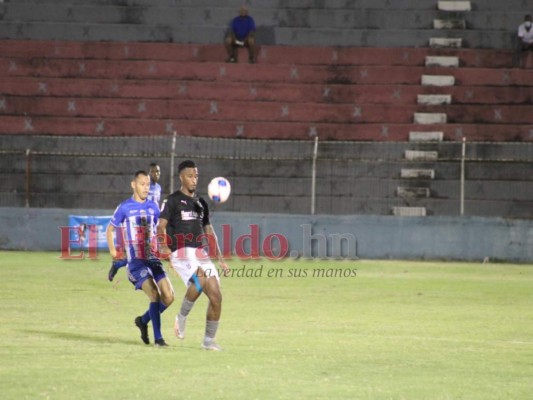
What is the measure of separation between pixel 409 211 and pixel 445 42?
7.54 metres

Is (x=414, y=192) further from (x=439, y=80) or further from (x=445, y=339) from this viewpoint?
(x=445, y=339)

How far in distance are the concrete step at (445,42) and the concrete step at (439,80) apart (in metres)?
1.46

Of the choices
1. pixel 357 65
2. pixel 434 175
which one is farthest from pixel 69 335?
pixel 357 65

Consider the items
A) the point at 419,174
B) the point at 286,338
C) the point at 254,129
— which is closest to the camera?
the point at 286,338

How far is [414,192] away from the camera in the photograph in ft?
92.6

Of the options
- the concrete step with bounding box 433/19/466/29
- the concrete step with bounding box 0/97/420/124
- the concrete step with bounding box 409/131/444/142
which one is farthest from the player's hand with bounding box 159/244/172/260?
the concrete step with bounding box 433/19/466/29

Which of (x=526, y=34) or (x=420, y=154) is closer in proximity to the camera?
(x=420, y=154)

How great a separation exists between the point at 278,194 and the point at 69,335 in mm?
14892

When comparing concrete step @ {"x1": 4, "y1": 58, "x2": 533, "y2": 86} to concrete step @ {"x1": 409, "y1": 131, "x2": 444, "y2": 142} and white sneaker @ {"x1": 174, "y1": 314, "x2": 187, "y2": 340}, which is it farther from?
white sneaker @ {"x1": 174, "y1": 314, "x2": 187, "y2": 340}

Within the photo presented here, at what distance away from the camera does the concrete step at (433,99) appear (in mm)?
31375

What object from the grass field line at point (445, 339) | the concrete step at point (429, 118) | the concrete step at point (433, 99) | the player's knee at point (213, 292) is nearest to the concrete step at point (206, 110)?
the concrete step at point (429, 118)

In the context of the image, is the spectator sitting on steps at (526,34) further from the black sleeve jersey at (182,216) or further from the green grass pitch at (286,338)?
the black sleeve jersey at (182,216)

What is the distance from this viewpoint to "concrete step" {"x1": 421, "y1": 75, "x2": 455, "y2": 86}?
31875 mm

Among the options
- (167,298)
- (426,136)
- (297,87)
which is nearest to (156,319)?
(167,298)
